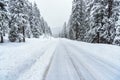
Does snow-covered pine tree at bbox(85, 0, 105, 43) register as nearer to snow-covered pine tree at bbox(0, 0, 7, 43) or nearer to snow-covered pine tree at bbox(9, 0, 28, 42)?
snow-covered pine tree at bbox(0, 0, 7, 43)

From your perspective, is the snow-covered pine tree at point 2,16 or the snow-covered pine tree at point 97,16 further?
the snow-covered pine tree at point 2,16

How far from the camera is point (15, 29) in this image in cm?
3412

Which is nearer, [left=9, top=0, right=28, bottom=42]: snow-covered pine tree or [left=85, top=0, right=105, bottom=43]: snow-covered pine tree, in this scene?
[left=85, top=0, right=105, bottom=43]: snow-covered pine tree

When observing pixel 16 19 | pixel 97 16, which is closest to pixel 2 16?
pixel 16 19

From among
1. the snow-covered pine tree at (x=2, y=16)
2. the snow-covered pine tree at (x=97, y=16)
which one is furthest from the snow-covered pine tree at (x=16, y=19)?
the snow-covered pine tree at (x=97, y=16)

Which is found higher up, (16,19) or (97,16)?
(16,19)

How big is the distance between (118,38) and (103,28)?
5372 millimetres

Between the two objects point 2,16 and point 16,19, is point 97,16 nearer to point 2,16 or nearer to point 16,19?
point 2,16

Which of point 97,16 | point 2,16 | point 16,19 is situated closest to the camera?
point 97,16

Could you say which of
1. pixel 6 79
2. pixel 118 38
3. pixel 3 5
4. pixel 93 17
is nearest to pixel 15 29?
pixel 3 5

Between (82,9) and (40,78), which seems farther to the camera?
(82,9)

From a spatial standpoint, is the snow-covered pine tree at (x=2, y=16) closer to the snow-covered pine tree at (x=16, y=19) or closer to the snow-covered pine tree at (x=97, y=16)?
the snow-covered pine tree at (x=16, y=19)

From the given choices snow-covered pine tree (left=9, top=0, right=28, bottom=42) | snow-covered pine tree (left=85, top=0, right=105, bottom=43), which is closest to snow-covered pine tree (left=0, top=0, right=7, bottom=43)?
snow-covered pine tree (left=9, top=0, right=28, bottom=42)

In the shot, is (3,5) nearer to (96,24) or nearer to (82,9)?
(96,24)
